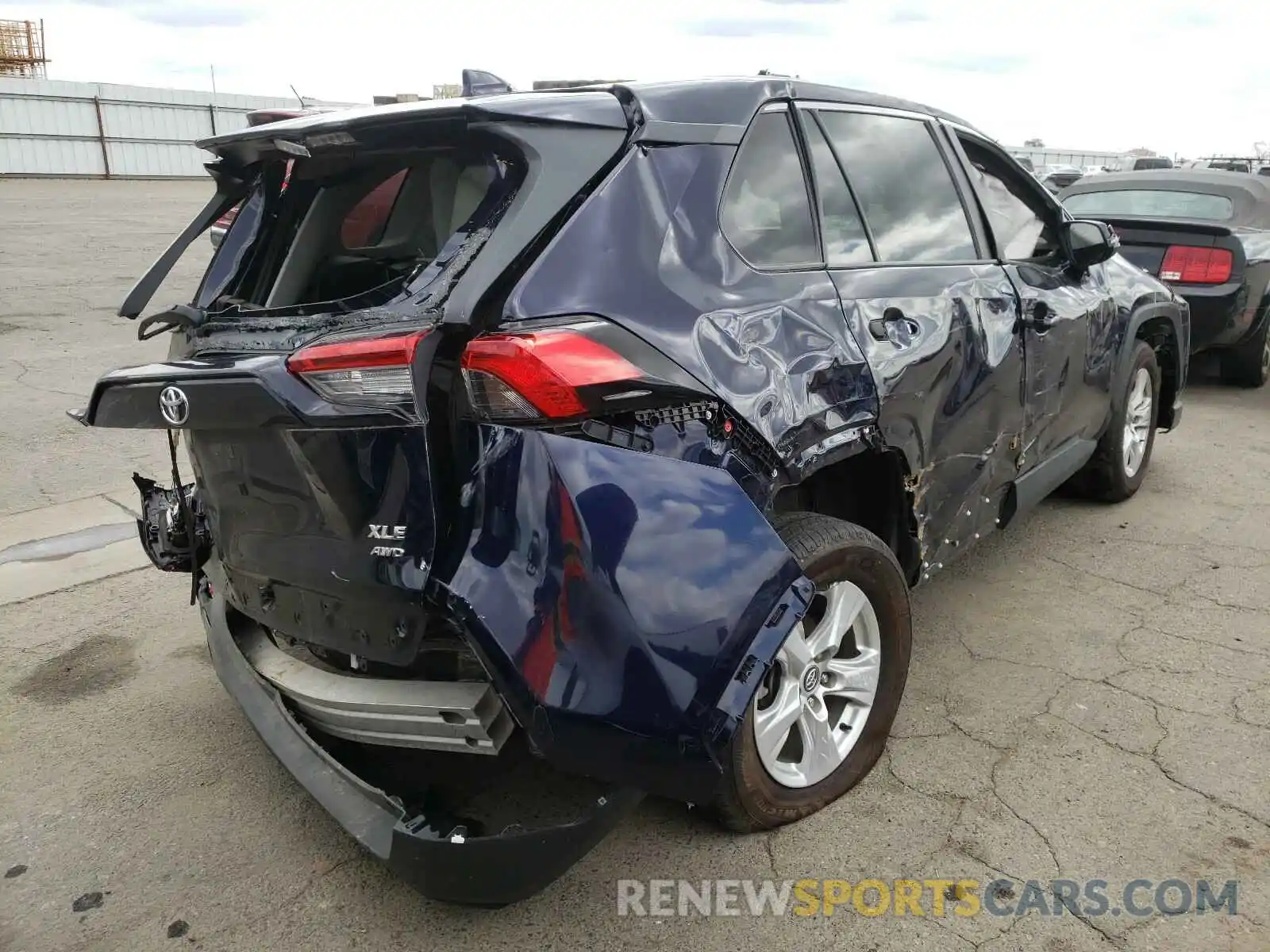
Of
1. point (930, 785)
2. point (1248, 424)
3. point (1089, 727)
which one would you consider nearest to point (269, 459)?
point (930, 785)

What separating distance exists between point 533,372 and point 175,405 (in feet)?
2.65

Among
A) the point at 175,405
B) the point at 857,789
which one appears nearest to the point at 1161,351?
the point at 857,789

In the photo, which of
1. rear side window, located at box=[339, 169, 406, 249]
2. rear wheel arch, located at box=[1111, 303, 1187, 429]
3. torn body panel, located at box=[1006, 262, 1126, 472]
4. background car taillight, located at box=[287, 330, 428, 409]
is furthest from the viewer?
rear wheel arch, located at box=[1111, 303, 1187, 429]

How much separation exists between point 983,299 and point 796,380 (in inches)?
46.6

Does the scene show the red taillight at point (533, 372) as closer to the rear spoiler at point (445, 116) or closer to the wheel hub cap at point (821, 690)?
the rear spoiler at point (445, 116)

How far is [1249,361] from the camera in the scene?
25.1 feet

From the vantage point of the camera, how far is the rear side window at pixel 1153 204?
794 centimetres

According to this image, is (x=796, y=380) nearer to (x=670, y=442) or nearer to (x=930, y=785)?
(x=670, y=442)

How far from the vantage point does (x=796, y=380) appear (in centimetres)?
247

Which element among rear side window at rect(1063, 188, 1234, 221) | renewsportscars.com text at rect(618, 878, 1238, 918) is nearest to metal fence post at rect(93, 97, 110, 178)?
rear side window at rect(1063, 188, 1234, 221)

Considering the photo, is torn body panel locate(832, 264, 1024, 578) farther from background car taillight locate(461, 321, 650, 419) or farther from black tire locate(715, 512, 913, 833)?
background car taillight locate(461, 321, 650, 419)

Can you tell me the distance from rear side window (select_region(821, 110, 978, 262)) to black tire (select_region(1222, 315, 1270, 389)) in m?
5.36

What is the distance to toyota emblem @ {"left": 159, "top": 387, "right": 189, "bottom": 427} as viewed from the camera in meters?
2.14

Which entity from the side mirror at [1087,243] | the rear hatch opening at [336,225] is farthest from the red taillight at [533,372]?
the side mirror at [1087,243]
